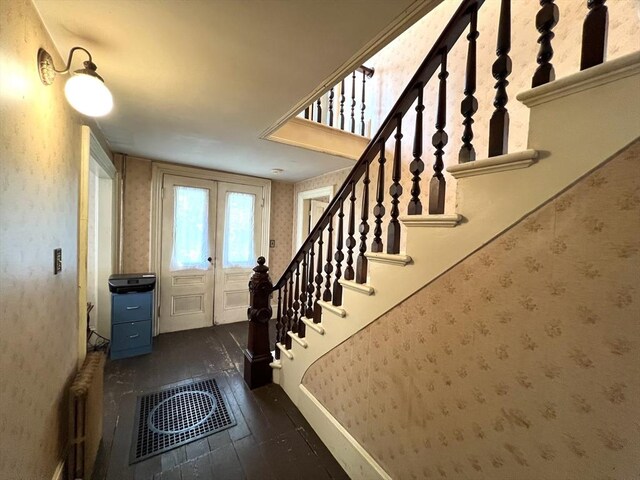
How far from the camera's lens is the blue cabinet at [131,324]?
8.89ft

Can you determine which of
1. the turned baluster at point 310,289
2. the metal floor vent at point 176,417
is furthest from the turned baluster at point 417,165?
the metal floor vent at point 176,417

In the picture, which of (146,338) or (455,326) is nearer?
(455,326)

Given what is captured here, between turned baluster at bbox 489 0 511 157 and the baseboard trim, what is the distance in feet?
5.34

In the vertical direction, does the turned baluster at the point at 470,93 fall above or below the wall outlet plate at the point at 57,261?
above

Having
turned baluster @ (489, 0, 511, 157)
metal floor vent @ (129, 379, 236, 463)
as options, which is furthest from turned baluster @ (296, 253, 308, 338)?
turned baluster @ (489, 0, 511, 157)

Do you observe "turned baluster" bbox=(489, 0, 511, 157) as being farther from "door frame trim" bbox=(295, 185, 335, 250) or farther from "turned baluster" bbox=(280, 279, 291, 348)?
"door frame trim" bbox=(295, 185, 335, 250)

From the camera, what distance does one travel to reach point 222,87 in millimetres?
1571

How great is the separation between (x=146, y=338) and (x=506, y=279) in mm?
3399

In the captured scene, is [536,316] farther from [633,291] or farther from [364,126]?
[364,126]

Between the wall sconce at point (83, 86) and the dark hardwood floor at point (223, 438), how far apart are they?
2.01 meters

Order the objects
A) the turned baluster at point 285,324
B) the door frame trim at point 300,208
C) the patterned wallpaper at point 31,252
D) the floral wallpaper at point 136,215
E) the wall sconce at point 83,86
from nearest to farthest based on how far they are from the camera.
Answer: the patterned wallpaper at point 31,252 → the wall sconce at point 83,86 → the turned baluster at point 285,324 → the floral wallpaper at point 136,215 → the door frame trim at point 300,208

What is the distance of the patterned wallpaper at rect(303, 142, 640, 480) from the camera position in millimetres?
641

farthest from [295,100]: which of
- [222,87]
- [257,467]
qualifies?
[257,467]

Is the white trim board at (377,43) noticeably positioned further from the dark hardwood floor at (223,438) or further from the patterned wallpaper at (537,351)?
the dark hardwood floor at (223,438)
